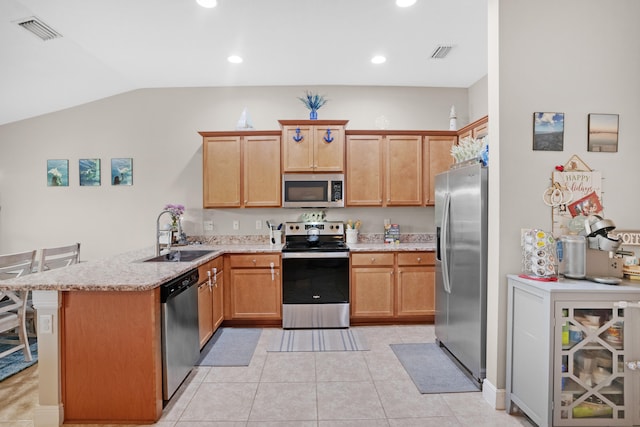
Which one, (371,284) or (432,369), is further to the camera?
(371,284)

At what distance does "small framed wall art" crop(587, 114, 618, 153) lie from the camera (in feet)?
7.08

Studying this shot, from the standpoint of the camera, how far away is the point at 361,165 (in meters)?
4.06

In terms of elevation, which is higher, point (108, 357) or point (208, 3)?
point (208, 3)

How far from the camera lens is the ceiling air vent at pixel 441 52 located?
3381 mm

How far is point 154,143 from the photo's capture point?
436 centimetres

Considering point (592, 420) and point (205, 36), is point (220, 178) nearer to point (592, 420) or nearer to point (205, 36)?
point (205, 36)

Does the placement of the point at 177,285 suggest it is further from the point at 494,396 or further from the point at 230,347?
the point at 494,396

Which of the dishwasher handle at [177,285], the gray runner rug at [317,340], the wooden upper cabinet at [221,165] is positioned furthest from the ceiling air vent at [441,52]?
the dishwasher handle at [177,285]

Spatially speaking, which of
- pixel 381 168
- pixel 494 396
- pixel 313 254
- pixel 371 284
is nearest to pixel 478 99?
pixel 381 168

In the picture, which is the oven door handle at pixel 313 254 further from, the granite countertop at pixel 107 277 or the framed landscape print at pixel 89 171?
the framed landscape print at pixel 89 171

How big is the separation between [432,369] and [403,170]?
2287 millimetres

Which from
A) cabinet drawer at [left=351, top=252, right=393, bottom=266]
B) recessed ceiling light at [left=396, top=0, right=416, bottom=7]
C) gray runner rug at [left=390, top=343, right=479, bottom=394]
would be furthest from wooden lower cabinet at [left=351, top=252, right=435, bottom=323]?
recessed ceiling light at [left=396, top=0, right=416, bottom=7]

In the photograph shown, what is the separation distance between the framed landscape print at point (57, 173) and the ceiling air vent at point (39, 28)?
185 centimetres

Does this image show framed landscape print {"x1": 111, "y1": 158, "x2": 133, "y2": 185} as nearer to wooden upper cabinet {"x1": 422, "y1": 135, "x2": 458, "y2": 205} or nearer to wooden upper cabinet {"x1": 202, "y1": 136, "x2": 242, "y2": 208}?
wooden upper cabinet {"x1": 202, "y1": 136, "x2": 242, "y2": 208}
